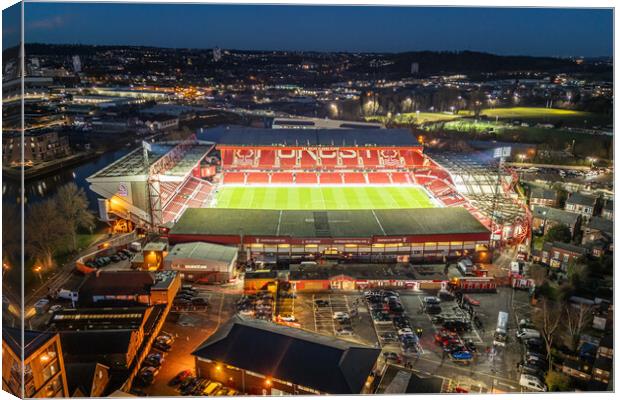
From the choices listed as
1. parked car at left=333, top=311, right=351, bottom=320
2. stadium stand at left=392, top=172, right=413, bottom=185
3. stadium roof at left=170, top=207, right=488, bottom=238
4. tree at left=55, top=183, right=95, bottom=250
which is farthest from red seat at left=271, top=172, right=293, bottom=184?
parked car at left=333, top=311, right=351, bottom=320

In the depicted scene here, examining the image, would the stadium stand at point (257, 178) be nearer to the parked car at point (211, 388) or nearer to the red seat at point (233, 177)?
the red seat at point (233, 177)

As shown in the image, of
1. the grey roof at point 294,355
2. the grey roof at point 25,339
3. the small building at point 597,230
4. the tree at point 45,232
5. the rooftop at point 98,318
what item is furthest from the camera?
the small building at point 597,230

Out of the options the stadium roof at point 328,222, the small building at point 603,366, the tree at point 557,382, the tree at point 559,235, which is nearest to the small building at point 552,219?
the tree at point 559,235

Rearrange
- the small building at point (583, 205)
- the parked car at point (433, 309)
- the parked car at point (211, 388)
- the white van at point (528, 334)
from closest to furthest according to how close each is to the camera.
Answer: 1. the parked car at point (211, 388)
2. the white van at point (528, 334)
3. the parked car at point (433, 309)
4. the small building at point (583, 205)

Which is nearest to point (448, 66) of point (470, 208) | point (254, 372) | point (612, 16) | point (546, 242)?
point (470, 208)

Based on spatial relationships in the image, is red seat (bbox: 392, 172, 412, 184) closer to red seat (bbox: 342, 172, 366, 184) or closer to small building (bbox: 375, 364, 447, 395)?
red seat (bbox: 342, 172, 366, 184)

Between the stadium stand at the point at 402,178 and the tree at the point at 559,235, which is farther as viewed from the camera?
the stadium stand at the point at 402,178

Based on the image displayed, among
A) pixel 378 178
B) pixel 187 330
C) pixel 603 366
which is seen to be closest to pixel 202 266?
pixel 187 330
